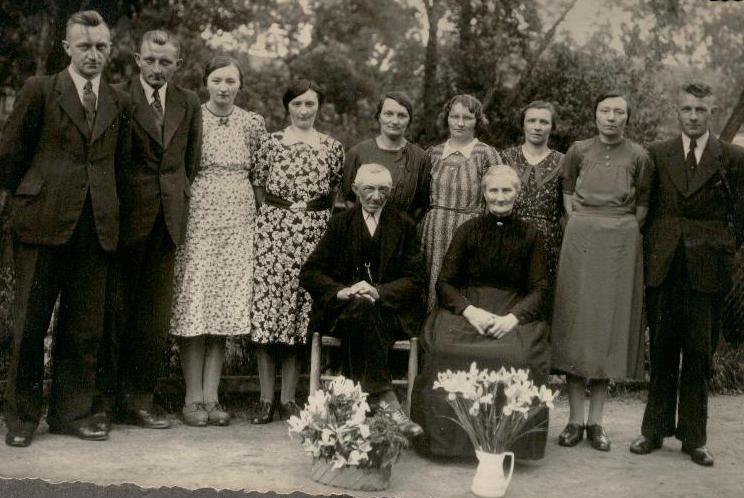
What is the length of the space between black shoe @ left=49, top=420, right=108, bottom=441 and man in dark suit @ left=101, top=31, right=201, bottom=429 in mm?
288

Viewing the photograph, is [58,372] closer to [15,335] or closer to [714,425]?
[15,335]

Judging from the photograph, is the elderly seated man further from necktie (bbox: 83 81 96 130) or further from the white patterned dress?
necktie (bbox: 83 81 96 130)

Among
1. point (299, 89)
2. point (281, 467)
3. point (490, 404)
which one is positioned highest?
point (299, 89)

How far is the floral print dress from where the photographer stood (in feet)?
14.8

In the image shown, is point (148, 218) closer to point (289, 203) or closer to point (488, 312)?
point (289, 203)

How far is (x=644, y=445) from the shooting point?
4137 mm

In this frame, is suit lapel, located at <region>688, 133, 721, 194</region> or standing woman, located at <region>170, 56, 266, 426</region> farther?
standing woman, located at <region>170, 56, 266, 426</region>

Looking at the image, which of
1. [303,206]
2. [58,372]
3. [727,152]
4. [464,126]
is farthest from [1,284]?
[727,152]

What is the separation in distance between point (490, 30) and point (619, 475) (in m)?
2.96

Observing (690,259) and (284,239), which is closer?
(690,259)

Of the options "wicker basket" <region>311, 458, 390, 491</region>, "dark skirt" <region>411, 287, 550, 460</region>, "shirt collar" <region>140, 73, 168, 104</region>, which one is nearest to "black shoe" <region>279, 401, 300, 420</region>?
"dark skirt" <region>411, 287, 550, 460</region>

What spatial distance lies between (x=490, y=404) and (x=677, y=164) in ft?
4.99

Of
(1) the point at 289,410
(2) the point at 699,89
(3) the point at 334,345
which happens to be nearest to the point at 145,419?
(1) the point at 289,410

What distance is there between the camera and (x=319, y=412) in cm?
347
